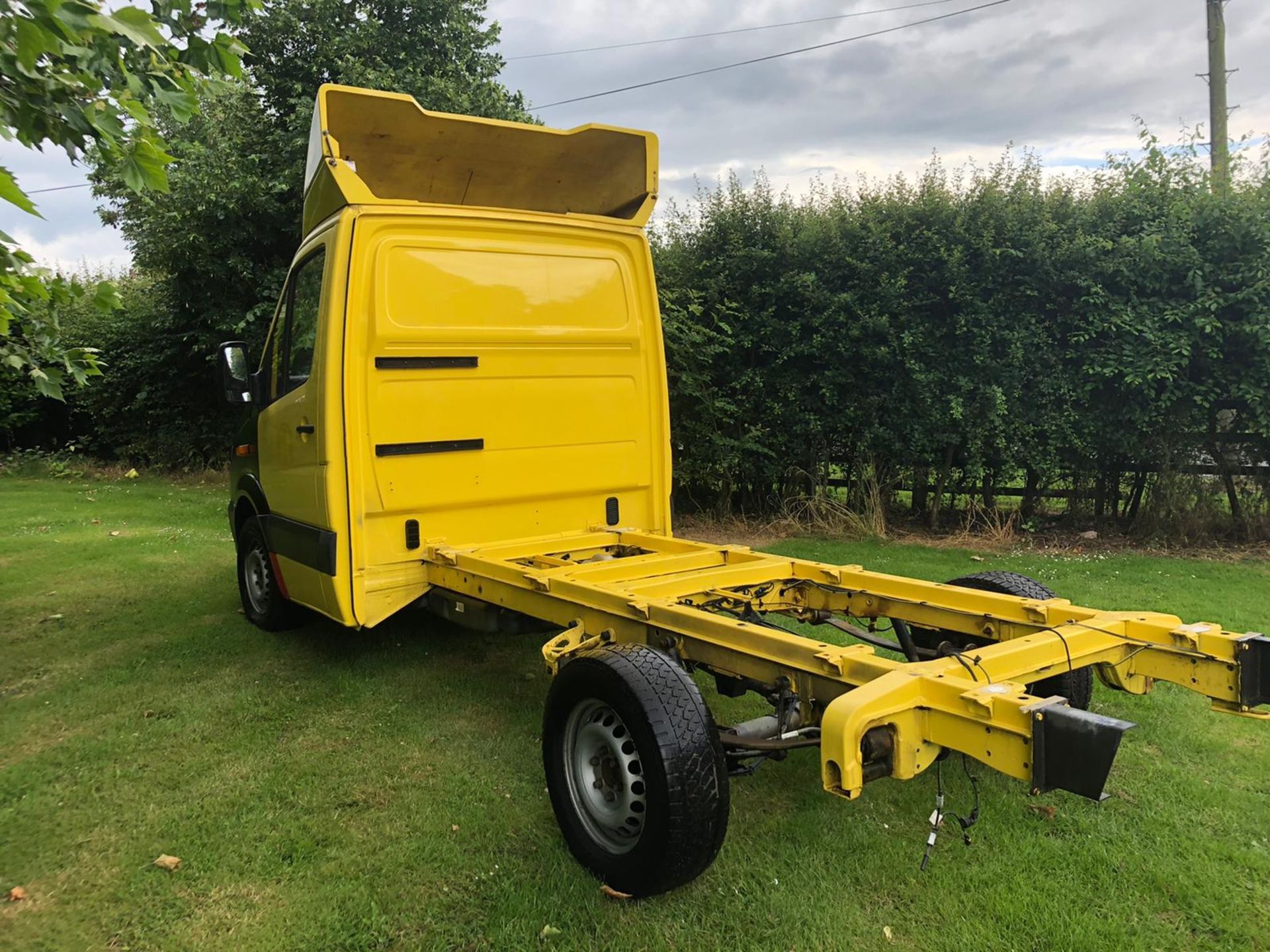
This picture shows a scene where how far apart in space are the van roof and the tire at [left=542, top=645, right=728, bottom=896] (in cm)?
283

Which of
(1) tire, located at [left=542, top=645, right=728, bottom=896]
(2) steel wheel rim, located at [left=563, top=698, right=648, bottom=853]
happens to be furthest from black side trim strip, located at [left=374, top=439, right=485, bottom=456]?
(2) steel wheel rim, located at [left=563, top=698, right=648, bottom=853]

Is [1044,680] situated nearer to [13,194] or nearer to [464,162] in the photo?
[13,194]

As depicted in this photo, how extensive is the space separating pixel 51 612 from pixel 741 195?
7.46m

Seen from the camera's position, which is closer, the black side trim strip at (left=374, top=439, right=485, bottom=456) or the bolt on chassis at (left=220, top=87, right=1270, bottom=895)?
the bolt on chassis at (left=220, top=87, right=1270, bottom=895)

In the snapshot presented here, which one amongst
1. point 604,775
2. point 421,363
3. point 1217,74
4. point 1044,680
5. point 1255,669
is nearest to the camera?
point 1255,669

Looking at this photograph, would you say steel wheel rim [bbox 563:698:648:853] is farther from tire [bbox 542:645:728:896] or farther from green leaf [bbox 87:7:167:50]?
green leaf [bbox 87:7:167:50]

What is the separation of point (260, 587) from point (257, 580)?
0.06 m

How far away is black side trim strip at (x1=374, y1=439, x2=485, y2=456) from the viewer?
4.38 metres

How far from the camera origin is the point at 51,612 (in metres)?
6.52

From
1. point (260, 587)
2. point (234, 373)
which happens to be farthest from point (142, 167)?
point (260, 587)

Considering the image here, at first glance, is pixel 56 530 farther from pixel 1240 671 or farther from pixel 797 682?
pixel 1240 671

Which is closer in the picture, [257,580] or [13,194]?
[13,194]

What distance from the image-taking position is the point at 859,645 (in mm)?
3188

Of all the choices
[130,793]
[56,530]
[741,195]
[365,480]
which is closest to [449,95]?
[741,195]
